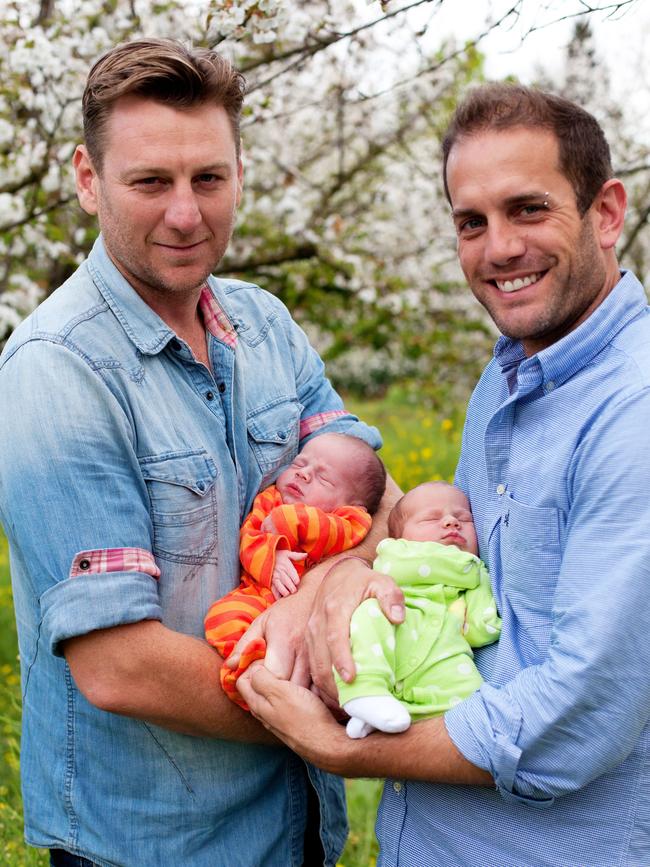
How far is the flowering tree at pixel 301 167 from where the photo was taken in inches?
185

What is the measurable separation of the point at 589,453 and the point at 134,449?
928mm

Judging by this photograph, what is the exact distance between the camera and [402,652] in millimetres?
2025

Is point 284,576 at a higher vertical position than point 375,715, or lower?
higher

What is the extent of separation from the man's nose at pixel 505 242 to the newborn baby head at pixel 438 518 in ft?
2.06

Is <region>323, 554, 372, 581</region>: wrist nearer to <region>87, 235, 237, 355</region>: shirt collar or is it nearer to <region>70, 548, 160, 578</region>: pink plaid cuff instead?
<region>70, 548, 160, 578</region>: pink plaid cuff

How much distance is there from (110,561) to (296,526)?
1.79 ft

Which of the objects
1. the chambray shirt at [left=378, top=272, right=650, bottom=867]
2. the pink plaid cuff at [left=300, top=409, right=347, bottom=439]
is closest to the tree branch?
the pink plaid cuff at [left=300, top=409, right=347, bottom=439]

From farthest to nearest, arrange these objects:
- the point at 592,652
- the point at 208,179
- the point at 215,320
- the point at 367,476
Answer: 1. the point at 367,476
2. the point at 215,320
3. the point at 208,179
4. the point at 592,652

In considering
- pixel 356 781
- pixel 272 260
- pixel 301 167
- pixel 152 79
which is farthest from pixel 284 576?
pixel 301 167

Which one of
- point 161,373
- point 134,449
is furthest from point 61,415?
point 161,373

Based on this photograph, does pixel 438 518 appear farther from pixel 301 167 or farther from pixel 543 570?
pixel 301 167

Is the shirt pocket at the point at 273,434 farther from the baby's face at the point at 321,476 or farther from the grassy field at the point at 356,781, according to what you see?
the grassy field at the point at 356,781

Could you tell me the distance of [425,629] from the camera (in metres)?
2.06

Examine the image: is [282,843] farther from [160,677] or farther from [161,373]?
[161,373]
